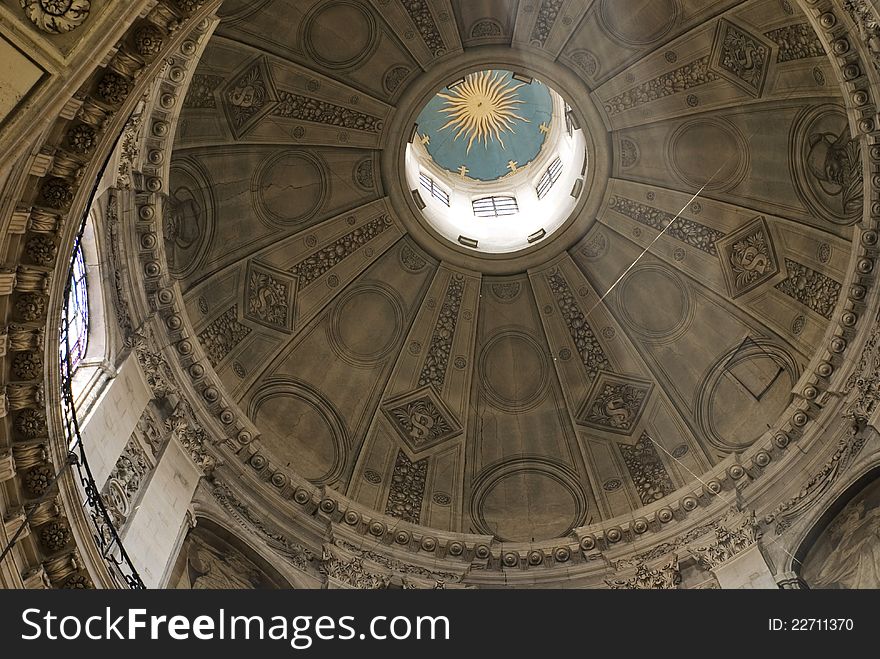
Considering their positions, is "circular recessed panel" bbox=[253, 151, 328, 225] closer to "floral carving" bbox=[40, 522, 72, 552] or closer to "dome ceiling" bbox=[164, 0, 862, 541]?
"dome ceiling" bbox=[164, 0, 862, 541]

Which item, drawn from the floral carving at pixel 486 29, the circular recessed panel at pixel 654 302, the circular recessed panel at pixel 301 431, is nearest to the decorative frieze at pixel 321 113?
the floral carving at pixel 486 29

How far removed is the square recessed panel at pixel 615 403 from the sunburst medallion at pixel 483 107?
788 centimetres

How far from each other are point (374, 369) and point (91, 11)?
44.3 ft

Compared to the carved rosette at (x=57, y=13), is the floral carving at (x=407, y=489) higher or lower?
higher

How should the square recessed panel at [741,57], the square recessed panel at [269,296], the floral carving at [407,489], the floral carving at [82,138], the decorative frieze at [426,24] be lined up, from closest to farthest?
the floral carving at [82,138]
the square recessed panel at [741,57]
the floral carving at [407,489]
the square recessed panel at [269,296]
the decorative frieze at [426,24]

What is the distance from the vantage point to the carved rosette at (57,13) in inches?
322

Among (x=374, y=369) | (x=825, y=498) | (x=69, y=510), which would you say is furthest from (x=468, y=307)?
(x=69, y=510)

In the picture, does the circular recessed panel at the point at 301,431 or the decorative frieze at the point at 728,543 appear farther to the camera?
the circular recessed panel at the point at 301,431

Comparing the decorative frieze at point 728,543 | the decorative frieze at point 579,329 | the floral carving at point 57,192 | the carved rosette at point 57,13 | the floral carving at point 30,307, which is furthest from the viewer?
the decorative frieze at point 579,329

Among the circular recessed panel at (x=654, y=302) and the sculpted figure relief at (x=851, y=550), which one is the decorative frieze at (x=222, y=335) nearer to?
the circular recessed panel at (x=654, y=302)

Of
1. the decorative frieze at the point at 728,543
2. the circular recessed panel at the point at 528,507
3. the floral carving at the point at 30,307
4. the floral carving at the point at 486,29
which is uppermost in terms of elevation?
the floral carving at the point at 486,29

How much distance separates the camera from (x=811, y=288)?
1847 centimetres

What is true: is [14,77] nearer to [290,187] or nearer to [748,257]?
[290,187]

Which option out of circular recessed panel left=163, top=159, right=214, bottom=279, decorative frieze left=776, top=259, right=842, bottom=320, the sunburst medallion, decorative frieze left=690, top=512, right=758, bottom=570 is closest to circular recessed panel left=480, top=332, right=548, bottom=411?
decorative frieze left=776, top=259, right=842, bottom=320
